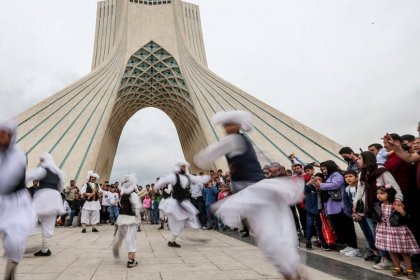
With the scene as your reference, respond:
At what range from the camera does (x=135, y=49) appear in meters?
22.1

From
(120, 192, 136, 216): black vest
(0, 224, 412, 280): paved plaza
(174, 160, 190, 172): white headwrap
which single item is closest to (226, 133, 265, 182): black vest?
(0, 224, 412, 280): paved plaza

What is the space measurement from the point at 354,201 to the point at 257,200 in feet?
8.98

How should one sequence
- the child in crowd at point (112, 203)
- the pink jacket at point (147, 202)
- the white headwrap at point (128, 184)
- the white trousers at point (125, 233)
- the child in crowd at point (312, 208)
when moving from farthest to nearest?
the pink jacket at point (147, 202) < the child in crowd at point (112, 203) < the child in crowd at point (312, 208) < the white headwrap at point (128, 184) < the white trousers at point (125, 233)

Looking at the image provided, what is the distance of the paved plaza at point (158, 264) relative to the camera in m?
3.31

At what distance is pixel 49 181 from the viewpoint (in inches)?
191

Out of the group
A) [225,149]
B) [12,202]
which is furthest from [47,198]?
[225,149]

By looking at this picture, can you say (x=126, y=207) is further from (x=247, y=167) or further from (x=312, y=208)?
(x=312, y=208)

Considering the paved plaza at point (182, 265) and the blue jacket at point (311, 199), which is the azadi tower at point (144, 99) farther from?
the paved plaza at point (182, 265)

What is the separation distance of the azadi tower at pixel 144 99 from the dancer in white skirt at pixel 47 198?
8.15 metres

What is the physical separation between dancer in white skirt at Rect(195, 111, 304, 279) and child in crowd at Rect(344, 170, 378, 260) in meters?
2.49

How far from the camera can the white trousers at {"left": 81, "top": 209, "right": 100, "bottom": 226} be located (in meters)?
8.40

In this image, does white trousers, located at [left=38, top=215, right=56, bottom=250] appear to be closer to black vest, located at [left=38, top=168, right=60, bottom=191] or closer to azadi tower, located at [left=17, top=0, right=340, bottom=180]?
black vest, located at [left=38, top=168, right=60, bottom=191]

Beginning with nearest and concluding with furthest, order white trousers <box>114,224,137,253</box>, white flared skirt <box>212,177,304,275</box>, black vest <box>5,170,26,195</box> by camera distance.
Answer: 1. white flared skirt <box>212,177,304,275</box>
2. black vest <box>5,170,26,195</box>
3. white trousers <box>114,224,137,253</box>

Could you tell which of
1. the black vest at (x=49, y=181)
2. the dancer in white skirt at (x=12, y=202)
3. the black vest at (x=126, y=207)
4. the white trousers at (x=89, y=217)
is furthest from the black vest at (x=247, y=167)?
the white trousers at (x=89, y=217)
